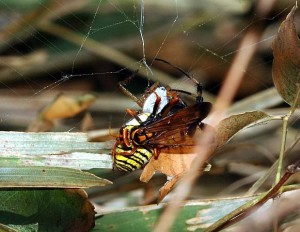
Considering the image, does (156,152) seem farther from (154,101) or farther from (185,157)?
(154,101)

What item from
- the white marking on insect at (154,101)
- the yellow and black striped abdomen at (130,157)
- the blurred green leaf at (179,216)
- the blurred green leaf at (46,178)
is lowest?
the blurred green leaf at (179,216)

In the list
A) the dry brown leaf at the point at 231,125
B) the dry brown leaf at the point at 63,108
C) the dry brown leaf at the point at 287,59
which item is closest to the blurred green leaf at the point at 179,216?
the dry brown leaf at the point at 231,125

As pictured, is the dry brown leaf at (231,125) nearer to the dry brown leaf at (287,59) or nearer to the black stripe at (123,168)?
the dry brown leaf at (287,59)

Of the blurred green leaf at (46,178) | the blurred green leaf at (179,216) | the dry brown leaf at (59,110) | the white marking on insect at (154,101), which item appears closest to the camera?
Answer: the blurred green leaf at (46,178)

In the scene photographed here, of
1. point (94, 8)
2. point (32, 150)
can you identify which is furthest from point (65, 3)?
point (32, 150)

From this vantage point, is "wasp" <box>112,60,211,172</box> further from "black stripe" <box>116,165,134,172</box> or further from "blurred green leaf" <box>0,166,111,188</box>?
"blurred green leaf" <box>0,166,111,188</box>

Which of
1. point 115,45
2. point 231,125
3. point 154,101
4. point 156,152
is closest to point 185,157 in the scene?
point 156,152
